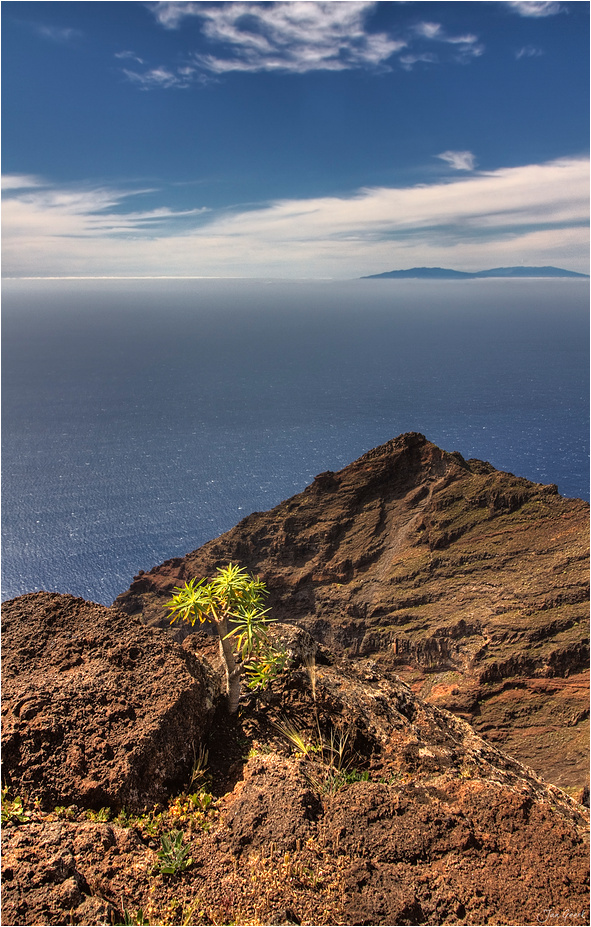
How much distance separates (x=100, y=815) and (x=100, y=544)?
2489 inches

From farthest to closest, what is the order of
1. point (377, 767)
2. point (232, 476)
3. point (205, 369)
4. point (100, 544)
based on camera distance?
point (205, 369) < point (232, 476) < point (100, 544) < point (377, 767)

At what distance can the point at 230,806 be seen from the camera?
589 centimetres

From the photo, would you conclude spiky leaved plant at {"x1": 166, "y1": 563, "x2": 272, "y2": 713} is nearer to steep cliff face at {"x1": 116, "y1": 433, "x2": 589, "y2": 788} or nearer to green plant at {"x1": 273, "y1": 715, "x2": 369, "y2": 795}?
green plant at {"x1": 273, "y1": 715, "x2": 369, "y2": 795}

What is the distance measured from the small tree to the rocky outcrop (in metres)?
0.48

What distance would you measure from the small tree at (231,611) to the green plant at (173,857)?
2294 mm

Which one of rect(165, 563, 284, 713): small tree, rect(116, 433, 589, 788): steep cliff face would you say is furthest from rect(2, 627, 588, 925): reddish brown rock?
rect(116, 433, 589, 788): steep cliff face

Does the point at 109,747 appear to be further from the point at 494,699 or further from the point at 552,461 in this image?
the point at 552,461

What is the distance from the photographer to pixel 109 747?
5.98m

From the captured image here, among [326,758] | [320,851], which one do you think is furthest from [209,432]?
[320,851]

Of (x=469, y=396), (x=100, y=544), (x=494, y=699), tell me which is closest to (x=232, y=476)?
(x=100, y=544)

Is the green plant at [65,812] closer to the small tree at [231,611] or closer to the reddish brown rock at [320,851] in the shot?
the reddish brown rock at [320,851]

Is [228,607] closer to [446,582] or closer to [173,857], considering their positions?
[173,857]

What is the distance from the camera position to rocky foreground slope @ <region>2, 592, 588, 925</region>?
4703 millimetres

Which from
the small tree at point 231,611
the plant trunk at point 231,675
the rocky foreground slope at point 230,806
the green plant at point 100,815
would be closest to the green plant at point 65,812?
the rocky foreground slope at point 230,806
